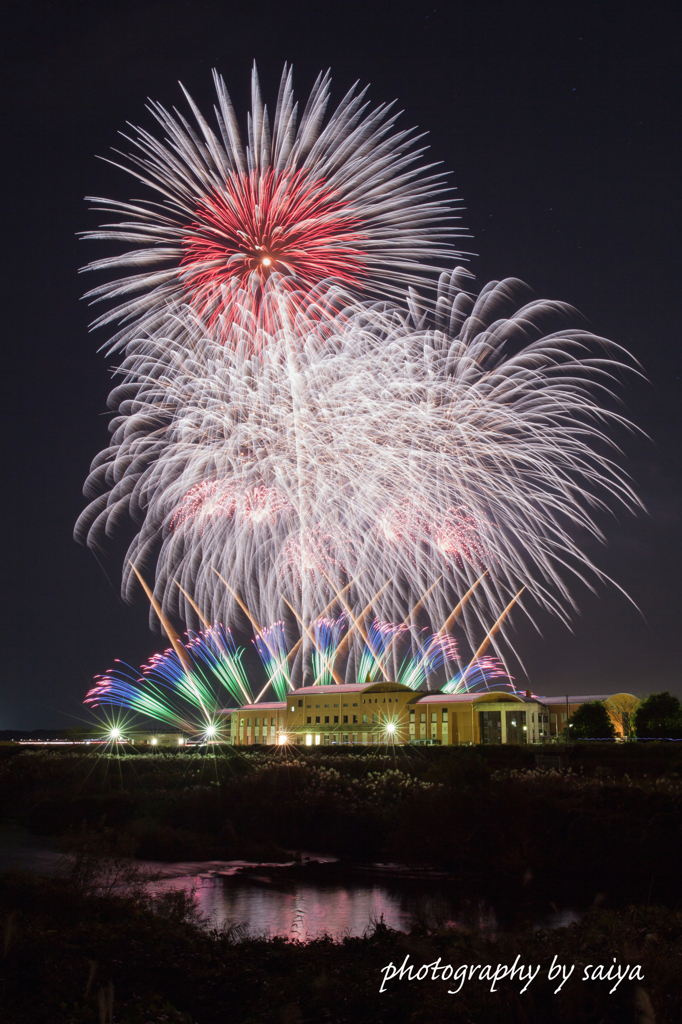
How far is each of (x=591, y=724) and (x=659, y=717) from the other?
4340mm

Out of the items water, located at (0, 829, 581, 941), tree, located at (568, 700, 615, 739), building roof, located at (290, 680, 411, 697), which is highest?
building roof, located at (290, 680, 411, 697)

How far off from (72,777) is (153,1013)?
41.4m

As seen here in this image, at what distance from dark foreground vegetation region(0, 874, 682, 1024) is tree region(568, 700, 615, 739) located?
40106mm

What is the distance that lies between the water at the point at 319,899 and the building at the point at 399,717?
22.4 m

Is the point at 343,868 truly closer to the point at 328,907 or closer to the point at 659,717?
the point at 328,907

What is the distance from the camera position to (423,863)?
31.8 m

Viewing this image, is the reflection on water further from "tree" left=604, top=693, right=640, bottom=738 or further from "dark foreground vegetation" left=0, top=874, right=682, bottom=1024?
"tree" left=604, top=693, right=640, bottom=738

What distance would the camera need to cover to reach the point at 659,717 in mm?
53656

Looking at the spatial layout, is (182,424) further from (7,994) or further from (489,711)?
(489,711)

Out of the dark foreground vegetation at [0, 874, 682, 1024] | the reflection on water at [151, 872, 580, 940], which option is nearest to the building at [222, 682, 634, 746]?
the reflection on water at [151, 872, 580, 940]

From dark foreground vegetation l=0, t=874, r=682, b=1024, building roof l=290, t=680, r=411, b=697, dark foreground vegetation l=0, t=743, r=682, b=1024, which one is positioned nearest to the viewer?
dark foreground vegetation l=0, t=874, r=682, b=1024

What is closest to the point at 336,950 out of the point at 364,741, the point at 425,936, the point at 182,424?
the point at 425,936

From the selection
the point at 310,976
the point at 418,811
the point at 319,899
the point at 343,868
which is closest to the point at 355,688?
the point at 418,811

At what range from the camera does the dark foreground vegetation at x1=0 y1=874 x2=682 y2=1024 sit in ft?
37.9
